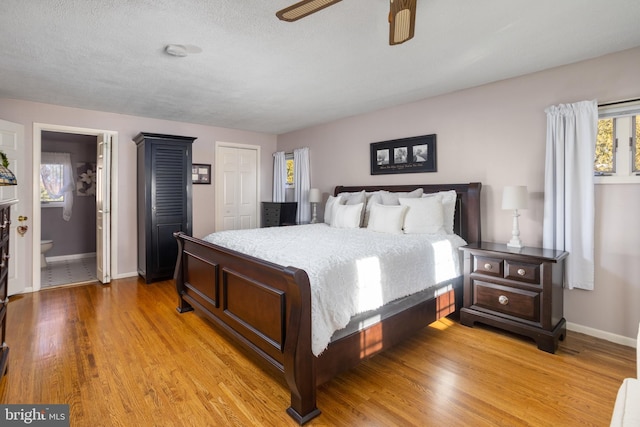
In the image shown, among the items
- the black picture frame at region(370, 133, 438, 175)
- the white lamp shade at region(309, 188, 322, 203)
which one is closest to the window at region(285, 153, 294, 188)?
the white lamp shade at region(309, 188, 322, 203)

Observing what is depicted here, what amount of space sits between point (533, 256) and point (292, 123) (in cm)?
390

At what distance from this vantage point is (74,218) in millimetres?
6250

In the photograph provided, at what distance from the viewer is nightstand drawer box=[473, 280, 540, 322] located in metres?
2.66

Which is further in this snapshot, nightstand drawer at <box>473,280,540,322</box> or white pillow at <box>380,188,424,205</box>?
white pillow at <box>380,188,424,205</box>

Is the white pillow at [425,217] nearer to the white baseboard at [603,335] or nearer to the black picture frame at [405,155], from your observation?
the black picture frame at [405,155]

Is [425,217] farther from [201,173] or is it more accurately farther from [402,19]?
[201,173]

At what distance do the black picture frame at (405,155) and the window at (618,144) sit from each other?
4.95 feet

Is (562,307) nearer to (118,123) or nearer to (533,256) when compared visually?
(533,256)

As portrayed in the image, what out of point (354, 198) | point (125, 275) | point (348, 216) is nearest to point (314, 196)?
point (354, 198)

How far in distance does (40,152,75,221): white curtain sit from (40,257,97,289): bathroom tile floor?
0.92 metres

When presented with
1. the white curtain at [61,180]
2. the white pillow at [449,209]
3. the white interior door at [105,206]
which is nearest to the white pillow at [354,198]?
the white pillow at [449,209]

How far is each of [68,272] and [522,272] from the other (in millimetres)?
6177

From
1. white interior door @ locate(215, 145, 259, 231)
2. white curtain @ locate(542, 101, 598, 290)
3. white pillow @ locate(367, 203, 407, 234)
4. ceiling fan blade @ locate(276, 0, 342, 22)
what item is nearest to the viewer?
ceiling fan blade @ locate(276, 0, 342, 22)

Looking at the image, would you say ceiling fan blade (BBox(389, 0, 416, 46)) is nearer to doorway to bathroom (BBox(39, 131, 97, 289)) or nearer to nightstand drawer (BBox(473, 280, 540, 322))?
nightstand drawer (BBox(473, 280, 540, 322))
